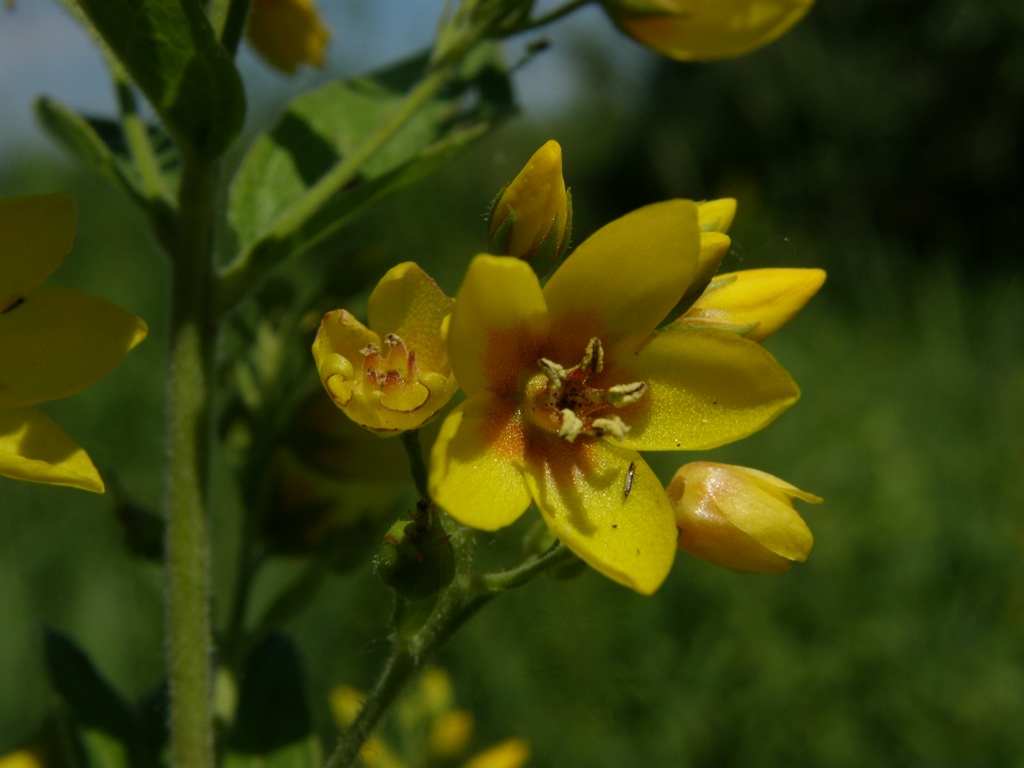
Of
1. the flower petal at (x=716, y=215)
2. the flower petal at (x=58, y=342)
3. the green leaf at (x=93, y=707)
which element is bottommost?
the green leaf at (x=93, y=707)

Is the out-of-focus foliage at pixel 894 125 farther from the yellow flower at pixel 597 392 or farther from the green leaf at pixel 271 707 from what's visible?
the yellow flower at pixel 597 392

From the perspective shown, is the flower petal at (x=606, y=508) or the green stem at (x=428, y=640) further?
the green stem at (x=428, y=640)

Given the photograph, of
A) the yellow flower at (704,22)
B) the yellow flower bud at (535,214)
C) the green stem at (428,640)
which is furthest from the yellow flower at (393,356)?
the yellow flower at (704,22)

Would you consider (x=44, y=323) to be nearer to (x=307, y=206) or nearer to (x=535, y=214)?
(x=307, y=206)

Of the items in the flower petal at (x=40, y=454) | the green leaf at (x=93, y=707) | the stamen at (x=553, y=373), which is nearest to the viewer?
the flower petal at (x=40, y=454)

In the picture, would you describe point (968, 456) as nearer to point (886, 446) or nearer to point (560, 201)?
point (886, 446)

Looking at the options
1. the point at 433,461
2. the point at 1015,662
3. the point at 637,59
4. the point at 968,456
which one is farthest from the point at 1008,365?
the point at 433,461
